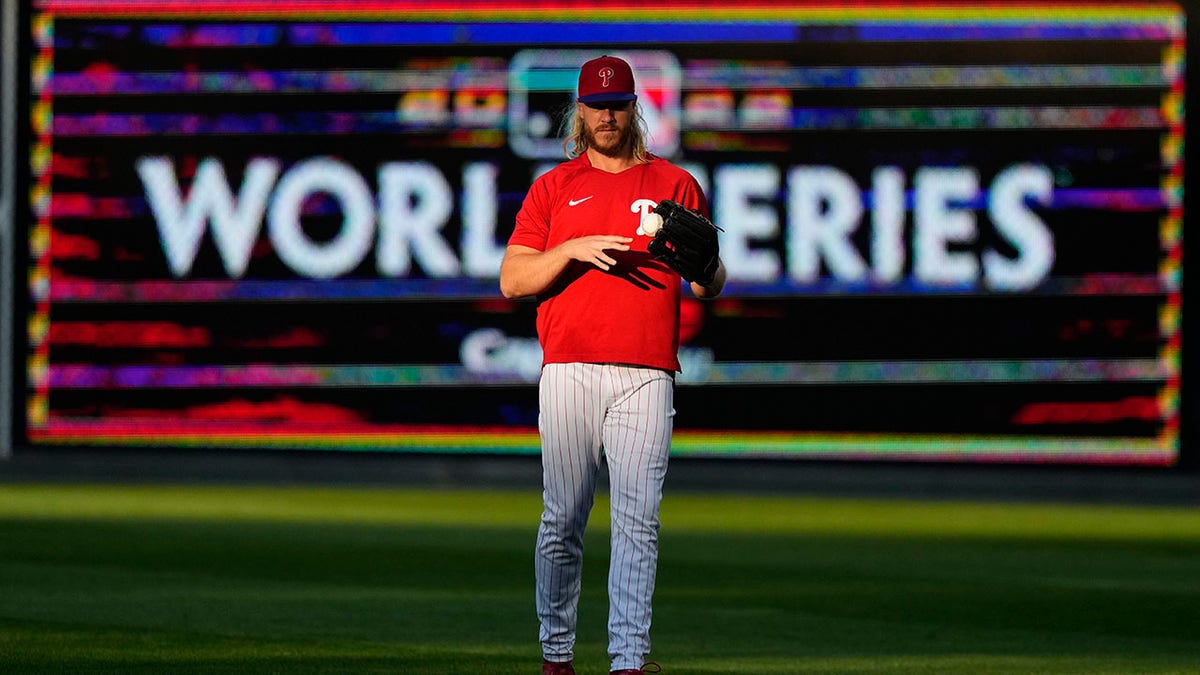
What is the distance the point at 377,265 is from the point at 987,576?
771 centimetres

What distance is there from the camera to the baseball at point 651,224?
261 inches

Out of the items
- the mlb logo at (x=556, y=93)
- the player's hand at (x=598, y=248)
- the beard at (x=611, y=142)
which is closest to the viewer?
the player's hand at (x=598, y=248)

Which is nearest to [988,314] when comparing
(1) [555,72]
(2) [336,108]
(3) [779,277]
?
(3) [779,277]

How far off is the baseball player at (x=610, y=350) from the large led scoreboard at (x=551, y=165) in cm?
1086

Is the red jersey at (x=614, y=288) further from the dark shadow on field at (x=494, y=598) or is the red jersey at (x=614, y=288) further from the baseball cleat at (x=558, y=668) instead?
the dark shadow on field at (x=494, y=598)

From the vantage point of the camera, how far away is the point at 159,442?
18.6 m

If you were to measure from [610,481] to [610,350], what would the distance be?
39cm

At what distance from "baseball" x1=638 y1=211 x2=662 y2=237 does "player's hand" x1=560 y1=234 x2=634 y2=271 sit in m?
0.08

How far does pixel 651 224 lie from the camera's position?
6.66 m

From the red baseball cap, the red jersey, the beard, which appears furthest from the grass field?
the red baseball cap

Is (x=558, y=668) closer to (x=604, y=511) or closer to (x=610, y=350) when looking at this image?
(x=610, y=350)

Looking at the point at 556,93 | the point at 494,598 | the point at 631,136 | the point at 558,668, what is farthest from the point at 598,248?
the point at 556,93

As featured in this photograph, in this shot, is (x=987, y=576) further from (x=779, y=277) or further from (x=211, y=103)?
(x=211, y=103)

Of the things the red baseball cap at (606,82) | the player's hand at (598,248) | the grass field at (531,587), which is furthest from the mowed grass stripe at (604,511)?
the player's hand at (598,248)
